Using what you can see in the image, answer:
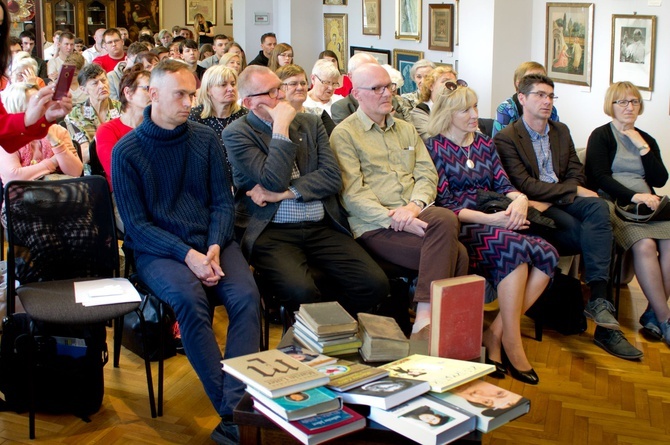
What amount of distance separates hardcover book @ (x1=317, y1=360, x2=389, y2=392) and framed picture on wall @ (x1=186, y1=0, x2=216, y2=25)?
61.8 ft

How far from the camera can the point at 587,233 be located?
4.66 metres

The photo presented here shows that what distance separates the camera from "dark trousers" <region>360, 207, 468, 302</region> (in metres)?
4.03

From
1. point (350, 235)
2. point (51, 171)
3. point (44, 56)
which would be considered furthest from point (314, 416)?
point (44, 56)

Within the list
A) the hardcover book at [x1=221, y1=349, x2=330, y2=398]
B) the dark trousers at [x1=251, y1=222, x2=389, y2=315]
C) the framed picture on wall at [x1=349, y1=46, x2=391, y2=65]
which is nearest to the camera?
the hardcover book at [x1=221, y1=349, x2=330, y2=398]

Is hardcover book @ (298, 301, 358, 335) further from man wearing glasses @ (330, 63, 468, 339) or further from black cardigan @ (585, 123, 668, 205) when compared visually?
black cardigan @ (585, 123, 668, 205)

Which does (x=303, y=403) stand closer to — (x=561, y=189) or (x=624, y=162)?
(x=561, y=189)

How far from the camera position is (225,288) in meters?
3.66

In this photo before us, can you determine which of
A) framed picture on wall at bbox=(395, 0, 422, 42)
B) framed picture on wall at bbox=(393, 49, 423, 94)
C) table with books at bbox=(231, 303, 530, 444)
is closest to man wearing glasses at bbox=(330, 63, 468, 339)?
table with books at bbox=(231, 303, 530, 444)

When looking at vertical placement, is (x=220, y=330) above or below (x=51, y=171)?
below

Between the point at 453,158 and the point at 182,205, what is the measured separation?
1604 mm

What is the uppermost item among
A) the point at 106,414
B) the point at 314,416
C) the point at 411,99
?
the point at 411,99

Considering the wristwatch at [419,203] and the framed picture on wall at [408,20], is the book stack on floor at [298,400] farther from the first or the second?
the framed picture on wall at [408,20]

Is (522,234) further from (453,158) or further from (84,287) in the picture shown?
(84,287)

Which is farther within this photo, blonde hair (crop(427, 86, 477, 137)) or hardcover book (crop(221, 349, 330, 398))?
blonde hair (crop(427, 86, 477, 137))
